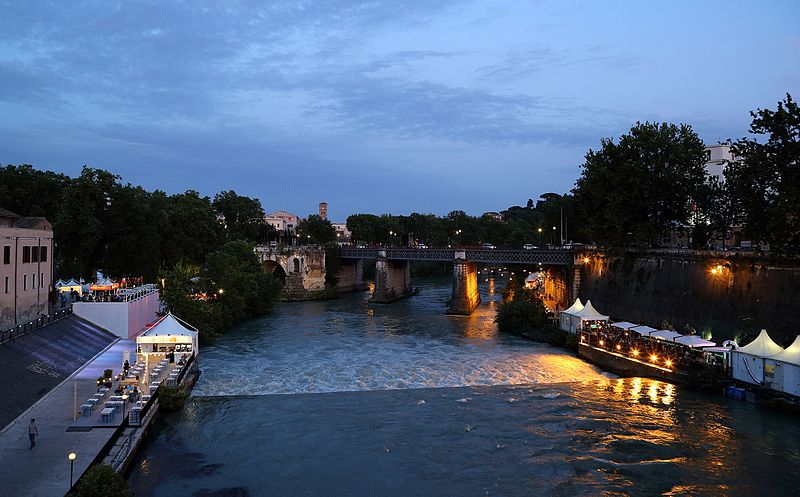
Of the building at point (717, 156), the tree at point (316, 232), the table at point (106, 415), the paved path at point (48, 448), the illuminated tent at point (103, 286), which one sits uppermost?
the building at point (717, 156)

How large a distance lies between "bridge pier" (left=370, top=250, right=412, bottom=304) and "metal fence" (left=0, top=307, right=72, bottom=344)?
54.3 meters

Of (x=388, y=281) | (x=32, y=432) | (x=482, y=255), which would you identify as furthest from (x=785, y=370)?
(x=388, y=281)

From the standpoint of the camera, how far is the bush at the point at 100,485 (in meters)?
18.6

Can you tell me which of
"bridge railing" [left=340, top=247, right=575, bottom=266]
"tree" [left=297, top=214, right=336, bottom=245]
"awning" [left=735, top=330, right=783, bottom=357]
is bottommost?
"awning" [left=735, top=330, right=783, bottom=357]

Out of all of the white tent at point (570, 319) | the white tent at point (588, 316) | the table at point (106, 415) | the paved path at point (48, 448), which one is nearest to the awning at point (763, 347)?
the white tent at point (588, 316)

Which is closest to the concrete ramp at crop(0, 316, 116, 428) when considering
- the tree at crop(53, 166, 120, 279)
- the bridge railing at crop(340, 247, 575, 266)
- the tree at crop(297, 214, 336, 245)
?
the tree at crop(53, 166, 120, 279)

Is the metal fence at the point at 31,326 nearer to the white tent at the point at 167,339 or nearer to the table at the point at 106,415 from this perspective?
the white tent at the point at 167,339

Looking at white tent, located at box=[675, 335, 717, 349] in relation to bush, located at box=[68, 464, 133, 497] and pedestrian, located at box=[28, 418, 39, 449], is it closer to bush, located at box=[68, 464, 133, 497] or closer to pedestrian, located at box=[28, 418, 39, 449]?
bush, located at box=[68, 464, 133, 497]

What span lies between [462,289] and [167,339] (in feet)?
150

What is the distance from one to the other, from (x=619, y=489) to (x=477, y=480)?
17.8 feet

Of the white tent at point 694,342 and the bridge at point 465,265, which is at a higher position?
the bridge at point 465,265

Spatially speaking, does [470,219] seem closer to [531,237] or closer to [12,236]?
[531,237]

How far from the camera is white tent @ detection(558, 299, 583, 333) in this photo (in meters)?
54.4

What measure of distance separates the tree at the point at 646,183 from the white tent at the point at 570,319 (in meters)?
8.51
